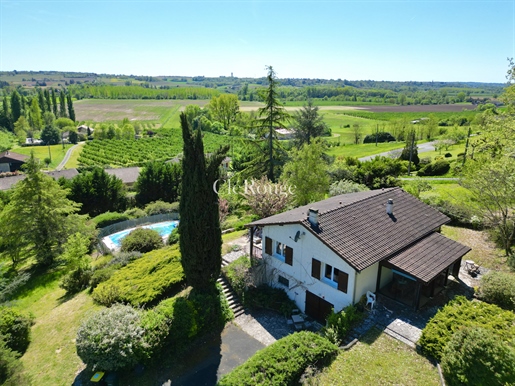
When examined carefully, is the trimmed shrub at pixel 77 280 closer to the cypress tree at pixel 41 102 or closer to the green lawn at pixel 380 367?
the green lawn at pixel 380 367

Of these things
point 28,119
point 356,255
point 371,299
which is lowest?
point 371,299

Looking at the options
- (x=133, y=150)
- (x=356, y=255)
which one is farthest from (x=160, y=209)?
(x=133, y=150)

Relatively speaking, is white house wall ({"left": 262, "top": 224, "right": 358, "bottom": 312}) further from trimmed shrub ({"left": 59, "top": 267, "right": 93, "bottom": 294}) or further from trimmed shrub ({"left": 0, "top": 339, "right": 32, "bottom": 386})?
trimmed shrub ({"left": 0, "top": 339, "right": 32, "bottom": 386})

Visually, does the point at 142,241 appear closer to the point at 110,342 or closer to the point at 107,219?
the point at 107,219

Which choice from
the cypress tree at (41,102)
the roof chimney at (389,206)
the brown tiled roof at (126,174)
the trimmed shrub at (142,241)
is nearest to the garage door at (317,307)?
the roof chimney at (389,206)

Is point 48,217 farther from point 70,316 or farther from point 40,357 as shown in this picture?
point 40,357

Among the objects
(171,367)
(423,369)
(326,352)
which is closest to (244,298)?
(171,367)
